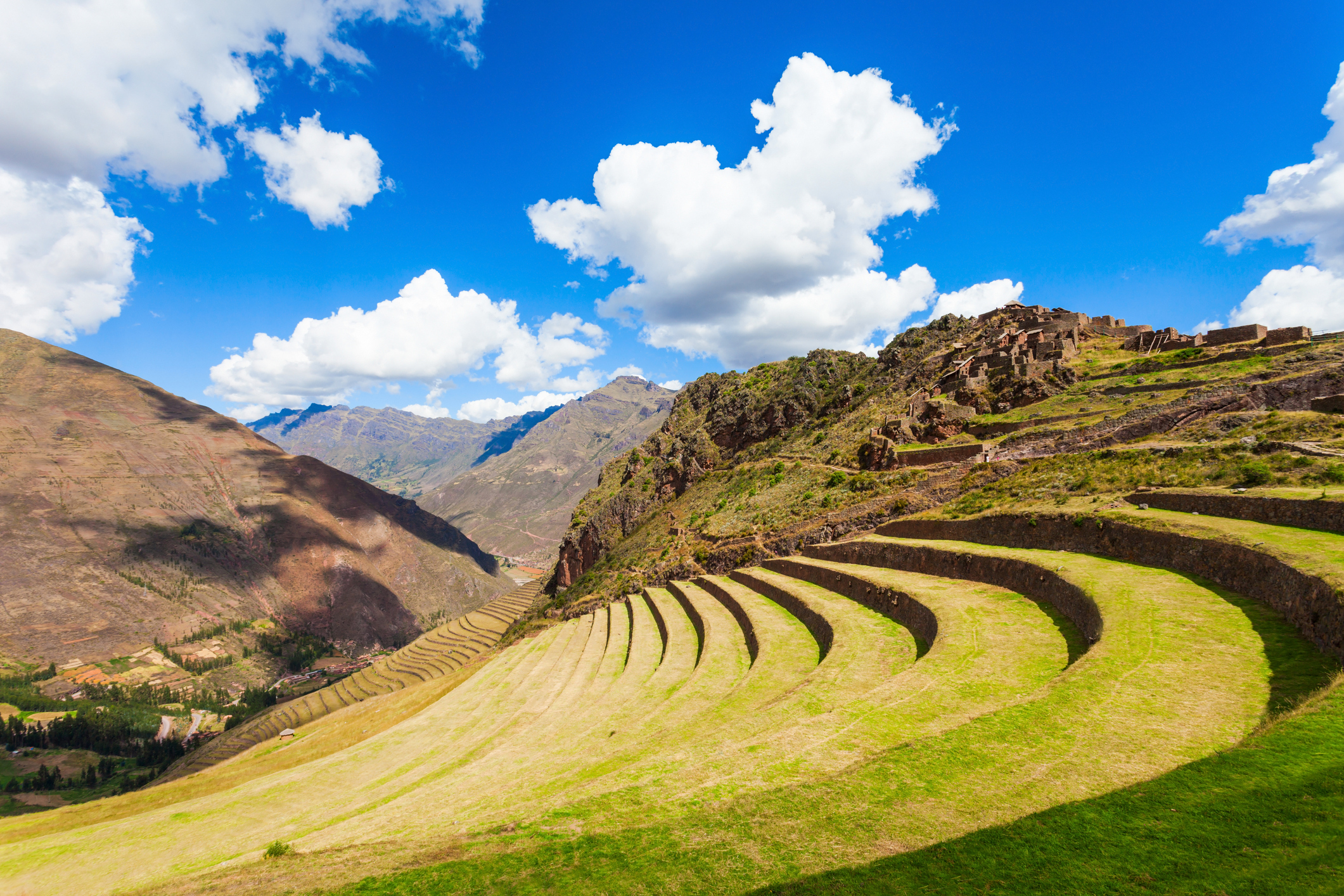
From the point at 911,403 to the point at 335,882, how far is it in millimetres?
43187

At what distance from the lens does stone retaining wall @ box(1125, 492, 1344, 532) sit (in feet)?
40.2

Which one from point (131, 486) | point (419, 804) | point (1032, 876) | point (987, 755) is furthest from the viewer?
point (131, 486)

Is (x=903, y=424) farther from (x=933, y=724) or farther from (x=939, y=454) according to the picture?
(x=933, y=724)

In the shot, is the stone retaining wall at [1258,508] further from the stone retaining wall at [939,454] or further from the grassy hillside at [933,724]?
the stone retaining wall at [939,454]

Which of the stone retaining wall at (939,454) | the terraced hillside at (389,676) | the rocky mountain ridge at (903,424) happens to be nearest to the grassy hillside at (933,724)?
the rocky mountain ridge at (903,424)

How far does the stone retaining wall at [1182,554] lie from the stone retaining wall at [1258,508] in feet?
7.11

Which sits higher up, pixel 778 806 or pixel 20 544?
pixel 20 544

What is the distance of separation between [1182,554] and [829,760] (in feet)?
39.5

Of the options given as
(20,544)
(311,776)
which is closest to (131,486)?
(20,544)

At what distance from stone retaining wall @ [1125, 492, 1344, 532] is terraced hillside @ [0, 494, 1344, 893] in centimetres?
51

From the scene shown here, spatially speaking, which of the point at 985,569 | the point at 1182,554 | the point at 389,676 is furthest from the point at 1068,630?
the point at 389,676

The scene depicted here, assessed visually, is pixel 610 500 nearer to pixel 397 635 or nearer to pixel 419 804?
pixel 419 804

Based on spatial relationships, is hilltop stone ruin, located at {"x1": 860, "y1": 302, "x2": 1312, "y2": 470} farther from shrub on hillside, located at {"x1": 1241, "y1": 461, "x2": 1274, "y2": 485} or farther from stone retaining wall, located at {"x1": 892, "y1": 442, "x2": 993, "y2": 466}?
shrub on hillside, located at {"x1": 1241, "y1": 461, "x2": 1274, "y2": 485}

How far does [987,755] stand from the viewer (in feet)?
24.3
